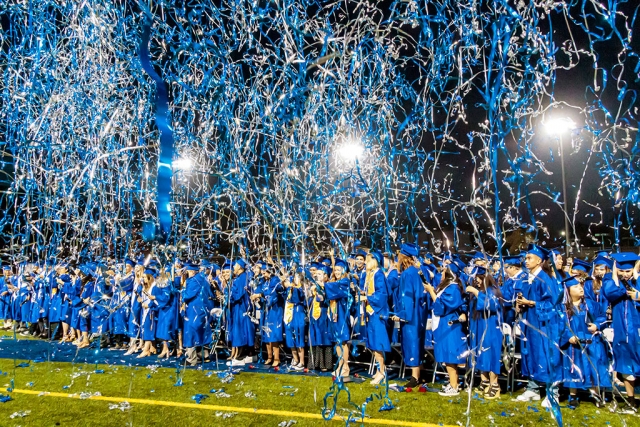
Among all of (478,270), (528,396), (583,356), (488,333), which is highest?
(478,270)


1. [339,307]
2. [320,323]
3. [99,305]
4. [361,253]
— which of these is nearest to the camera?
[339,307]

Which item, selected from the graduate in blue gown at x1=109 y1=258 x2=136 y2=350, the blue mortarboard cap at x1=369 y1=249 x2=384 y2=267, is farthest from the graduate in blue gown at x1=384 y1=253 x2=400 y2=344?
the graduate in blue gown at x1=109 y1=258 x2=136 y2=350

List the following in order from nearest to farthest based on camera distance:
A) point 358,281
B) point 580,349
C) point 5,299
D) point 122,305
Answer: point 580,349 → point 358,281 → point 122,305 → point 5,299

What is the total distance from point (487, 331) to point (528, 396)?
921mm

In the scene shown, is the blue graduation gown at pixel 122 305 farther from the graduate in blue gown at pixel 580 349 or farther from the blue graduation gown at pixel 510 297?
the graduate in blue gown at pixel 580 349

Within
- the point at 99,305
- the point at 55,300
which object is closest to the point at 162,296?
the point at 99,305

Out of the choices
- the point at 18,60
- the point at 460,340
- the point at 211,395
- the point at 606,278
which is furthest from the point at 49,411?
the point at 606,278

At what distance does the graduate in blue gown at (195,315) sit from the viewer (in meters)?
8.01

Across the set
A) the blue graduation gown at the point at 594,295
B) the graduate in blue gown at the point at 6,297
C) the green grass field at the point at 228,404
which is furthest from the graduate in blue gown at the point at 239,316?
the graduate in blue gown at the point at 6,297

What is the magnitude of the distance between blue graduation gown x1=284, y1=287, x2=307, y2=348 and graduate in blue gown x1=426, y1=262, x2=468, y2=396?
241 centimetres

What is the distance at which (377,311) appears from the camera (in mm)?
6594

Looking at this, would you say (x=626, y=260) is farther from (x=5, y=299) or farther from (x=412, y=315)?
(x=5, y=299)

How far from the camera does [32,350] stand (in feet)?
32.2

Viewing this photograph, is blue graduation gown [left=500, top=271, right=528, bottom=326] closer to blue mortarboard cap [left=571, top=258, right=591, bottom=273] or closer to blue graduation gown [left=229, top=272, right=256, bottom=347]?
blue mortarboard cap [left=571, top=258, right=591, bottom=273]
